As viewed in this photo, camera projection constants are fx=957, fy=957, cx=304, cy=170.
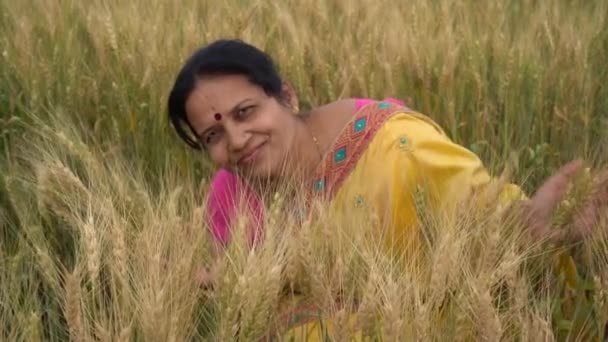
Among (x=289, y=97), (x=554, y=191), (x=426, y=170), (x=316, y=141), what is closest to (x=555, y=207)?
(x=554, y=191)

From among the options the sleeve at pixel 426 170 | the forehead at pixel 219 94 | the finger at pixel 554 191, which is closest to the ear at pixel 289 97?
the forehead at pixel 219 94

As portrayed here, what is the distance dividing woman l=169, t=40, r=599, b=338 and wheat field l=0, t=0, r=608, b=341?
0.11 m

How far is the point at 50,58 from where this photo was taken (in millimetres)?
2768

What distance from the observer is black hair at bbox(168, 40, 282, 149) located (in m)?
1.95

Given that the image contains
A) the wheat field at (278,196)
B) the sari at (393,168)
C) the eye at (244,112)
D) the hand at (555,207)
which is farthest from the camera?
the eye at (244,112)

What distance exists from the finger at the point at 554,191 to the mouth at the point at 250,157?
0.58 m

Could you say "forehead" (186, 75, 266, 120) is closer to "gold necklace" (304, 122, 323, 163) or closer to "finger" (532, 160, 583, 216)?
"gold necklace" (304, 122, 323, 163)

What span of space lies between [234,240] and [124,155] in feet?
3.18

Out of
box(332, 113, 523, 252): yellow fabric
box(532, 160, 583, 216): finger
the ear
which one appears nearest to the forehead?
the ear

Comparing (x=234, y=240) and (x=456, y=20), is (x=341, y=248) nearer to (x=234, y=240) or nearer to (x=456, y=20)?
(x=234, y=240)

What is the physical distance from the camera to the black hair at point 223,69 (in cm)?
195

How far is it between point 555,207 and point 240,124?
0.66 meters

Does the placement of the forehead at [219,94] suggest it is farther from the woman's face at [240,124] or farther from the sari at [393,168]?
the sari at [393,168]

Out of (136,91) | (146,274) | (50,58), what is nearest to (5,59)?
(50,58)
